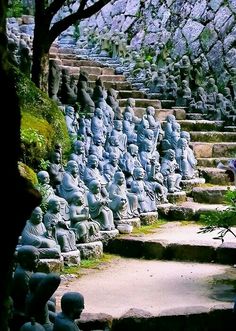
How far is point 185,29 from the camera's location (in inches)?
699

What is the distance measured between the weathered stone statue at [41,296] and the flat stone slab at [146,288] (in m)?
1.31

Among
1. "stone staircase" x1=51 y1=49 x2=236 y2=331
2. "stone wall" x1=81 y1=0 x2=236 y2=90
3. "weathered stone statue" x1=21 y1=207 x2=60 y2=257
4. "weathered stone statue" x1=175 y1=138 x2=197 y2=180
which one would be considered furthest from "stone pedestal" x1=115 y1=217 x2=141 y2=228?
"stone wall" x1=81 y1=0 x2=236 y2=90

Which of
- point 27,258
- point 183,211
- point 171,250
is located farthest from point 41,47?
point 27,258

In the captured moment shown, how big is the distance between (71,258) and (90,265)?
290 millimetres

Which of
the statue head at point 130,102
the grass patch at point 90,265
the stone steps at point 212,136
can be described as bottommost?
the grass patch at point 90,265

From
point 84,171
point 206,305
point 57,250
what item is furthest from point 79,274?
point 84,171

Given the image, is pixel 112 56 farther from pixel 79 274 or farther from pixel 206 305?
pixel 206 305

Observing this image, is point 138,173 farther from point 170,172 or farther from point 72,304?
point 72,304

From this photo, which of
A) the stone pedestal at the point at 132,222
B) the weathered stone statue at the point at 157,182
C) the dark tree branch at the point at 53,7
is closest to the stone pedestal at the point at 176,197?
the weathered stone statue at the point at 157,182

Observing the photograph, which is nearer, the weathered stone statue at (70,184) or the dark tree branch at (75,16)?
the weathered stone statue at (70,184)

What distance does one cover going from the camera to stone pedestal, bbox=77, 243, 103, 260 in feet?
26.1

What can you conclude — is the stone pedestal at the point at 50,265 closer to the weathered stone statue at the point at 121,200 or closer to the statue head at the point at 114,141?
the weathered stone statue at the point at 121,200

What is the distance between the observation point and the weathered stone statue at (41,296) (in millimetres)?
4109

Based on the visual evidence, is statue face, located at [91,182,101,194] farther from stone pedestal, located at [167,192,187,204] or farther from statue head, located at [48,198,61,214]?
stone pedestal, located at [167,192,187,204]
